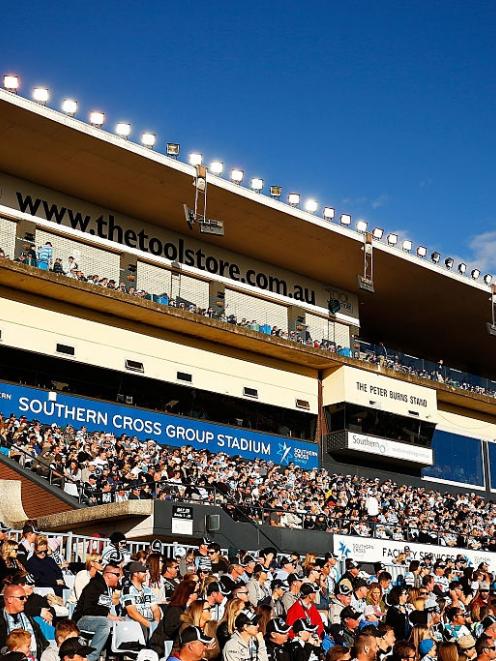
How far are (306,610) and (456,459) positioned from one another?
31421 millimetres

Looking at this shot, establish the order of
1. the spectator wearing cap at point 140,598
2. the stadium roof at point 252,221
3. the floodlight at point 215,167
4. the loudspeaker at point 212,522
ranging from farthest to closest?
1. the floodlight at point 215,167
2. the stadium roof at point 252,221
3. the loudspeaker at point 212,522
4. the spectator wearing cap at point 140,598

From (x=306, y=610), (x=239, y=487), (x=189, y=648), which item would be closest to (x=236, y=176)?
(x=239, y=487)

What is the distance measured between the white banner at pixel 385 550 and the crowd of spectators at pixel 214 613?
1022 centimetres

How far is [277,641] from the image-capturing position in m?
10.6

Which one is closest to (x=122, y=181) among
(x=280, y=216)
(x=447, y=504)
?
(x=280, y=216)

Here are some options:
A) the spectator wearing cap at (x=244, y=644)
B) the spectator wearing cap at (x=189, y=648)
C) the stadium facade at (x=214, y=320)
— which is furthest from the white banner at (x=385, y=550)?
the spectator wearing cap at (x=189, y=648)

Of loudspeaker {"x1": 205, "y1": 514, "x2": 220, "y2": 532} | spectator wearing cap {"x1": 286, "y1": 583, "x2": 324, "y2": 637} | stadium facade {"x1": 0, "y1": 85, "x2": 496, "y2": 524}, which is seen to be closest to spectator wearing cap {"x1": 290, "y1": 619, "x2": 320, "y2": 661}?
spectator wearing cap {"x1": 286, "y1": 583, "x2": 324, "y2": 637}

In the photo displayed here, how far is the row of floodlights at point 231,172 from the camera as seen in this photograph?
30.2 m

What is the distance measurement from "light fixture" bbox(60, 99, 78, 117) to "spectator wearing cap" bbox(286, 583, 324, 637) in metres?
21.5

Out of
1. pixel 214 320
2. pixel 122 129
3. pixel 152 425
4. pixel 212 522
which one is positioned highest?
pixel 122 129

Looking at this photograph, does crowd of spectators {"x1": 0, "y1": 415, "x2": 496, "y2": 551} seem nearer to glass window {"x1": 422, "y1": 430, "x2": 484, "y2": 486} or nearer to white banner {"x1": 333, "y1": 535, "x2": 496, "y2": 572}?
white banner {"x1": 333, "y1": 535, "x2": 496, "y2": 572}

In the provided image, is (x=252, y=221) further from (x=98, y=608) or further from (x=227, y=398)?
(x=98, y=608)

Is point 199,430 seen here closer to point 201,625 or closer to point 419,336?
point 419,336

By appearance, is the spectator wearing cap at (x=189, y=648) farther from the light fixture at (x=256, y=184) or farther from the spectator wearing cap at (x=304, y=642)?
the light fixture at (x=256, y=184)
